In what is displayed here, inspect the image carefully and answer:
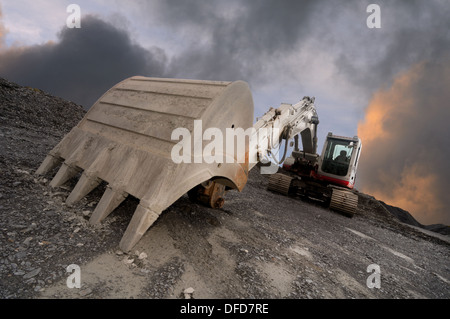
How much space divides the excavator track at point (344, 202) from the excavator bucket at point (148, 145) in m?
5.97

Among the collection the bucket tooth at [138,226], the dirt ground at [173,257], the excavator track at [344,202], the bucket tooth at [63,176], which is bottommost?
the excavator track at [344,202]

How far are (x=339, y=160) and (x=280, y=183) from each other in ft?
7.99

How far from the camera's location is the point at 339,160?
8.95 meters

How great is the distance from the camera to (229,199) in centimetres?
539

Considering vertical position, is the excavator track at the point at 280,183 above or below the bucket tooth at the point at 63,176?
below

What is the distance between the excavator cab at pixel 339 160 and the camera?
28.3ft

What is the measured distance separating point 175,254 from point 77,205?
1.38 m

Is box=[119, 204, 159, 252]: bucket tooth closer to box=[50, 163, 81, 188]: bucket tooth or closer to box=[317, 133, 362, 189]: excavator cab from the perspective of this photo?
box=[50, 163, 81, 188]: bucket tooth

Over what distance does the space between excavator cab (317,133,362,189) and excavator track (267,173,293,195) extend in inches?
51.1

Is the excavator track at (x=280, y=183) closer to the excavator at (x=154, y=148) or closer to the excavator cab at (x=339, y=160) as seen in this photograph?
the excavator cab at (x=339, y=160)

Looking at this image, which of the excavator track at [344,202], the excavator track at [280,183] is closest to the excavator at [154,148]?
the excavator track at [280,183]

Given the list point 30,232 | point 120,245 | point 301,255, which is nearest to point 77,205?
point 30,232

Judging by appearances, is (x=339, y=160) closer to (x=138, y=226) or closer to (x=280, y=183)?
(x=280, y=183)

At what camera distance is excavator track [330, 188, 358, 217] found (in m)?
7.96
